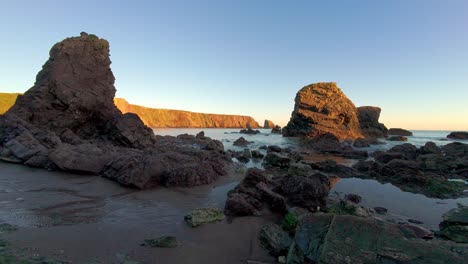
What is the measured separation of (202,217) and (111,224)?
2002 mm

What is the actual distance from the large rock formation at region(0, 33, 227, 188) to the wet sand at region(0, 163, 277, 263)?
928 mm

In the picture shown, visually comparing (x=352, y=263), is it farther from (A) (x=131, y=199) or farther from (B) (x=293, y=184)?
(A) (x=131, y=199)

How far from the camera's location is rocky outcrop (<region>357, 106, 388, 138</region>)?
79.2 metres

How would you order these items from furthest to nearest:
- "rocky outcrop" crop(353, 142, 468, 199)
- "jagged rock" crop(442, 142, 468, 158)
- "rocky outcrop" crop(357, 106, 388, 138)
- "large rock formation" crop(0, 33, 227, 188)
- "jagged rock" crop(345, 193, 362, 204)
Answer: "rocky outcrop" crop(357, 106, 388, 138), "jagged rock" crop(442, 142, 468, 158), "rocky outcrop" crop(353, 142, 468, 199), "large rock formation" crop(0, 33, 227, 188), "jagged rock" crop(345, 193, 362, 204)

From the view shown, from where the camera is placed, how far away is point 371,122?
82.7 meters

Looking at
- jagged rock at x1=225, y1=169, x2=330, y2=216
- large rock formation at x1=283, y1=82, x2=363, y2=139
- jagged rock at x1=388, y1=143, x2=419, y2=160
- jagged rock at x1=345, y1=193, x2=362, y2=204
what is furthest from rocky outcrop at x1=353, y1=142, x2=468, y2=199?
large rock formation at x1=283, y1=82, x2=363, y2=139

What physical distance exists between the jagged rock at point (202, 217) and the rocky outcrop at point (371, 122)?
259 feet

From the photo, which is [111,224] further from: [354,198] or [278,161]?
[278,161]

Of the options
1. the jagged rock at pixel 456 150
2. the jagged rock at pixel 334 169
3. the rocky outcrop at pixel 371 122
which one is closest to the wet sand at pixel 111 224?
the jagged rock at pixel 334 169

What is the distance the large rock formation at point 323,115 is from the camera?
69.2 m

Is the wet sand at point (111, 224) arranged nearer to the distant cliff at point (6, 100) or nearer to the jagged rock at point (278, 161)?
the jagged rock at point (278, 161)

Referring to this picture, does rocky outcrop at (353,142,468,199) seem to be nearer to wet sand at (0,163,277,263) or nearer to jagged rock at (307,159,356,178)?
jagged rock at (307,159,356,178)

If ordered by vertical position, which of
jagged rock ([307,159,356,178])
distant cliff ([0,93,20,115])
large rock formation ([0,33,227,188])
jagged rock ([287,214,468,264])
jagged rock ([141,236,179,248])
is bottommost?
jagged rock ([307,159,356,178])

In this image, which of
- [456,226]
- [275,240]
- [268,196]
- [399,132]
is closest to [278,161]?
[268,196]
